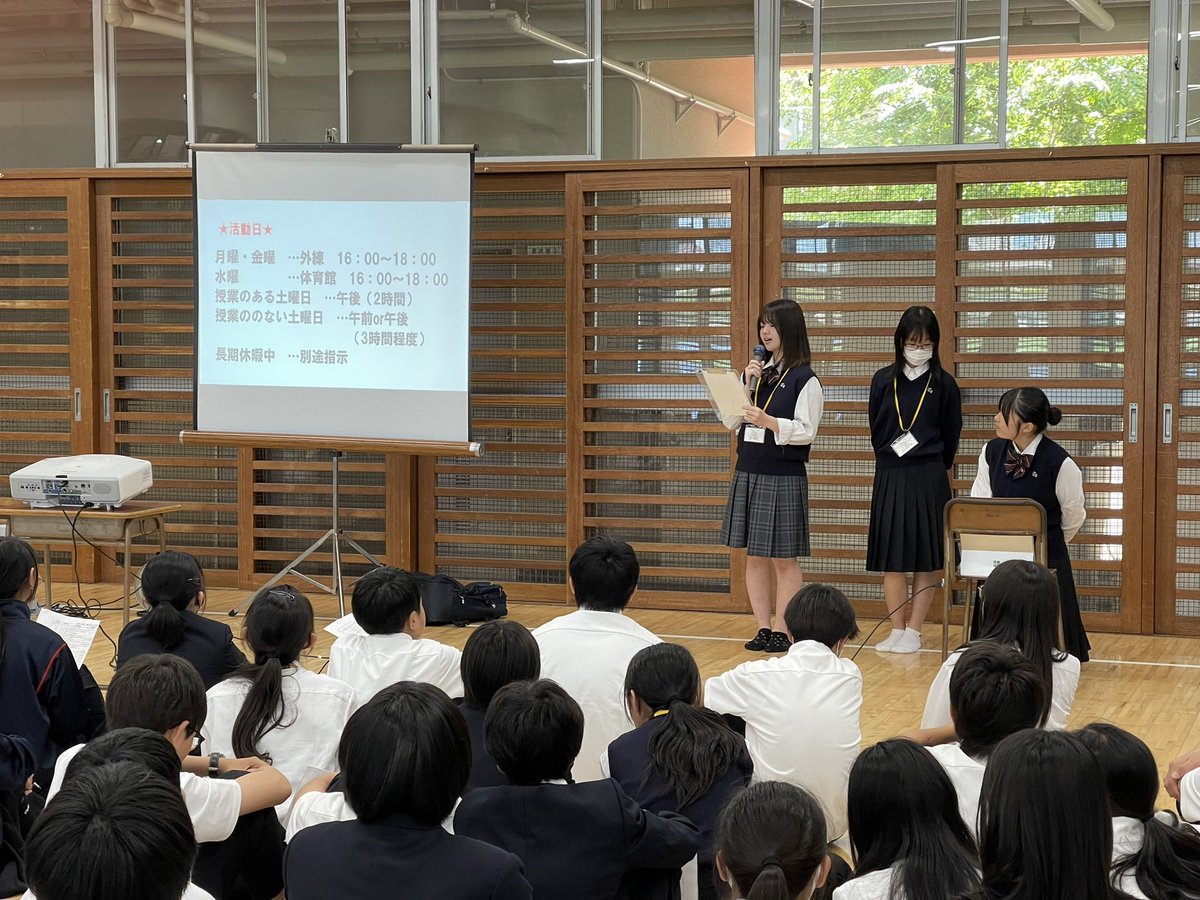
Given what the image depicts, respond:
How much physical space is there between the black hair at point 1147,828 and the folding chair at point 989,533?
3093mm

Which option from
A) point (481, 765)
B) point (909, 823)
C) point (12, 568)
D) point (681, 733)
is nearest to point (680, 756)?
point (681, 733)

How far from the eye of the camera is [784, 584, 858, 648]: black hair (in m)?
3.08

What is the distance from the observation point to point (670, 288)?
6547mm

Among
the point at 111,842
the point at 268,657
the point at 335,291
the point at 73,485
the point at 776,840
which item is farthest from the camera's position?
the point at 335,291

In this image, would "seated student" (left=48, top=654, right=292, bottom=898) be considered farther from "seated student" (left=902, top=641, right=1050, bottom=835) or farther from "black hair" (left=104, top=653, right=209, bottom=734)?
"seated student" (left=902, top=641, right=1050, bottom=835)

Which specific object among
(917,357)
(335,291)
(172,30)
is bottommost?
(917,357)

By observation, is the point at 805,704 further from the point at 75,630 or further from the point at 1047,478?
the point at 1047,478

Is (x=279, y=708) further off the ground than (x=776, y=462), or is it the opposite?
(x=776, y=462)

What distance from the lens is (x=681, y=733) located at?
2377mm

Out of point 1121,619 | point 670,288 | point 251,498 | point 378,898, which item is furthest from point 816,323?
point 378,898

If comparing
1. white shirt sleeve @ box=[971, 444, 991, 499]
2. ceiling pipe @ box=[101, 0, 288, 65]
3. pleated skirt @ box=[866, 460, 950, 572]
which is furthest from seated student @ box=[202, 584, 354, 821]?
ceiling pipe @ box=[101, 0, 288, 65]

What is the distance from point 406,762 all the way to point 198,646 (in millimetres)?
1699

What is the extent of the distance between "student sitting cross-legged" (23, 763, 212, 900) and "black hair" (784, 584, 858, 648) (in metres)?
1.94

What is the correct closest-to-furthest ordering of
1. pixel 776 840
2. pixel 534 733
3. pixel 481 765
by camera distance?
1. pixel 776 840
2. pixel 534 733
3. pixel 481 765
